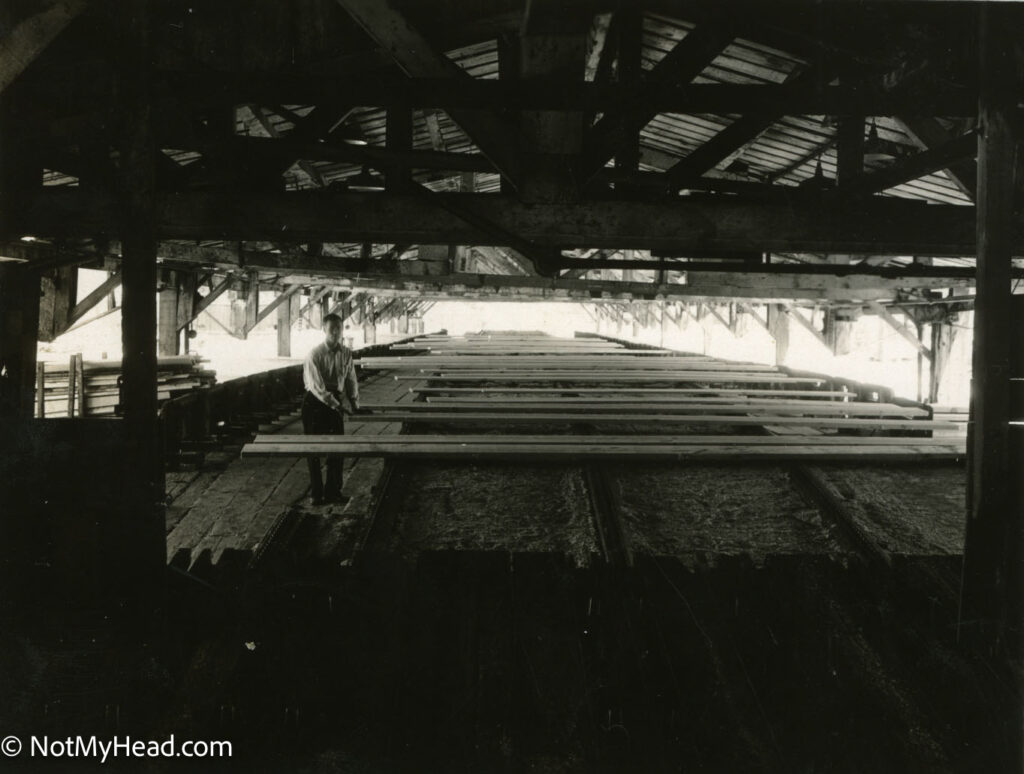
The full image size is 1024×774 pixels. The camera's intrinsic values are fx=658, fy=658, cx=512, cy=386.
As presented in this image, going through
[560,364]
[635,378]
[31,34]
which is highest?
[31,34]

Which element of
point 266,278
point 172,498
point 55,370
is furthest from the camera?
point 266,278

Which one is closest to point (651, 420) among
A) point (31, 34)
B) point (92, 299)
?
point (31, 34)

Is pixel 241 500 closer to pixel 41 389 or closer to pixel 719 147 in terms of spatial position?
pixel 719 147

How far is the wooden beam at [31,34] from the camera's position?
203cm

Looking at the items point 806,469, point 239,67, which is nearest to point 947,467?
point 806,469

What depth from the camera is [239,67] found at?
10.8ft

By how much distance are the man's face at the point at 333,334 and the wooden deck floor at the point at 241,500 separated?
3.51 ft

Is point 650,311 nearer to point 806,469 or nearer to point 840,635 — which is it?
point 806,469

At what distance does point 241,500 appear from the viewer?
4.69 meters

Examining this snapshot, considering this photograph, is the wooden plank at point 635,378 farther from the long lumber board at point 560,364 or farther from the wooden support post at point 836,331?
the wooden support post at point 836,331

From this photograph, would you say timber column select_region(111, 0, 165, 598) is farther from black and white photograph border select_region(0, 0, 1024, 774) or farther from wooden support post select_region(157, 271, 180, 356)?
wooden support post select_region(157, 271, 180, 356)

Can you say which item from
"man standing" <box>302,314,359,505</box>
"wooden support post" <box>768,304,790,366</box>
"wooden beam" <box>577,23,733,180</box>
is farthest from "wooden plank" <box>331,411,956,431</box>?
"wooden support post" <box>768,304,790,366</box>

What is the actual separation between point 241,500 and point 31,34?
3277 millimetres

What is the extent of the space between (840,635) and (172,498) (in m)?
4.30
